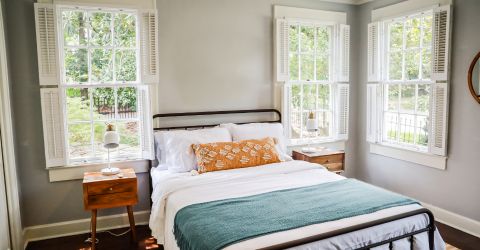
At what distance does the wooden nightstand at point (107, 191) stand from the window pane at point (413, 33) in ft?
11.3

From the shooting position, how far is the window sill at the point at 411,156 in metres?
3.77

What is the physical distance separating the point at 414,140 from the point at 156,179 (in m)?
3.02

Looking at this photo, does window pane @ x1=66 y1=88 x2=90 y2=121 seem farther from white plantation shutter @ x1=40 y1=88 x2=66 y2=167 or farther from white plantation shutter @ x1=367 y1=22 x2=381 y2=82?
white plantation shutter @ x1=367 y1=22 x2=381 y2=82

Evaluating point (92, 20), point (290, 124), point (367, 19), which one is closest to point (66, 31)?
point (92, 20)

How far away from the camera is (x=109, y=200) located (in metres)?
3.12

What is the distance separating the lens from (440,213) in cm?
381

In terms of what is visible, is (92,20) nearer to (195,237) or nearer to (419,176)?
(195,237)

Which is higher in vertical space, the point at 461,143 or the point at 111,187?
the point at 461,143

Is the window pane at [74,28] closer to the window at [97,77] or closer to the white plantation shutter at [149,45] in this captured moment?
the window at [97,77]

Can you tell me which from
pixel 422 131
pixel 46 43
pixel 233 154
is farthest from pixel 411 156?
pixel 46 43

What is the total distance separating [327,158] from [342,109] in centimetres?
92

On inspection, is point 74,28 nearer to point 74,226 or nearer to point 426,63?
point 74,226

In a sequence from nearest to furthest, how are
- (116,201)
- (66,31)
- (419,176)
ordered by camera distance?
1. (116,201)
2. (66,31)
3. (419,176)

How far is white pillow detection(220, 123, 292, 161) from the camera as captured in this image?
379cm
